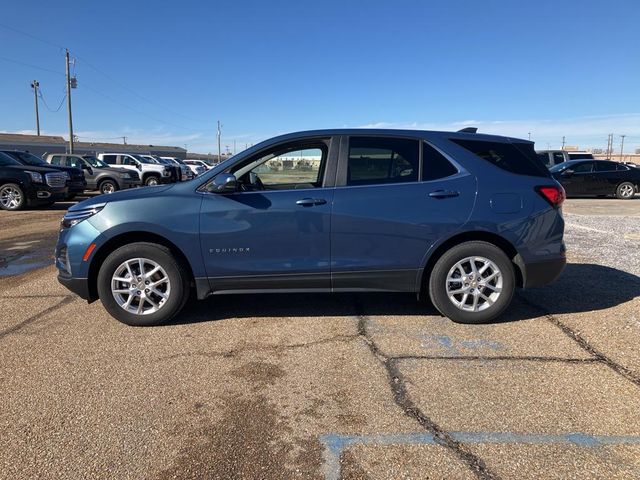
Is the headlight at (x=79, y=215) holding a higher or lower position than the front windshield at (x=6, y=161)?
lower

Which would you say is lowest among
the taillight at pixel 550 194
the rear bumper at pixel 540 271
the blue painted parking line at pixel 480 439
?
the blue painted parking line at pixel 480 439

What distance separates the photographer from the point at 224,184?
4.04 meters

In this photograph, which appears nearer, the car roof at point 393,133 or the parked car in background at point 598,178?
the car roof at point 393,133

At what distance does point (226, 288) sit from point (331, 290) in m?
0.96

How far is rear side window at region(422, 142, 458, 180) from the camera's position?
4277mm

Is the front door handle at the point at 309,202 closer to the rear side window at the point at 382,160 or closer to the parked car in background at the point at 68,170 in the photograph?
the rear side window at the point at 382,160

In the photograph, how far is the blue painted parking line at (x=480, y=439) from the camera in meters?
2.54

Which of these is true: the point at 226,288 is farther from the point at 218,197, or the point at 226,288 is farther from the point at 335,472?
the point at 335,472

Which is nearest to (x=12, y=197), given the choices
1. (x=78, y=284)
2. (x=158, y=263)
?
(x=78, y=284)

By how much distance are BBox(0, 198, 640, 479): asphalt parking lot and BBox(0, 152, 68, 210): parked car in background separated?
10015 mm

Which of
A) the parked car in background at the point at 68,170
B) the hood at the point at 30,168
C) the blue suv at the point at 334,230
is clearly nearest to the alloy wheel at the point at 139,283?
the blue suv at the point at 334,230

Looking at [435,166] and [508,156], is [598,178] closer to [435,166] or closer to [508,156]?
[508,156]

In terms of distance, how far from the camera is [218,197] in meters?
4.15

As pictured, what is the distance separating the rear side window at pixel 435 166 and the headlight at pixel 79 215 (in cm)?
297
